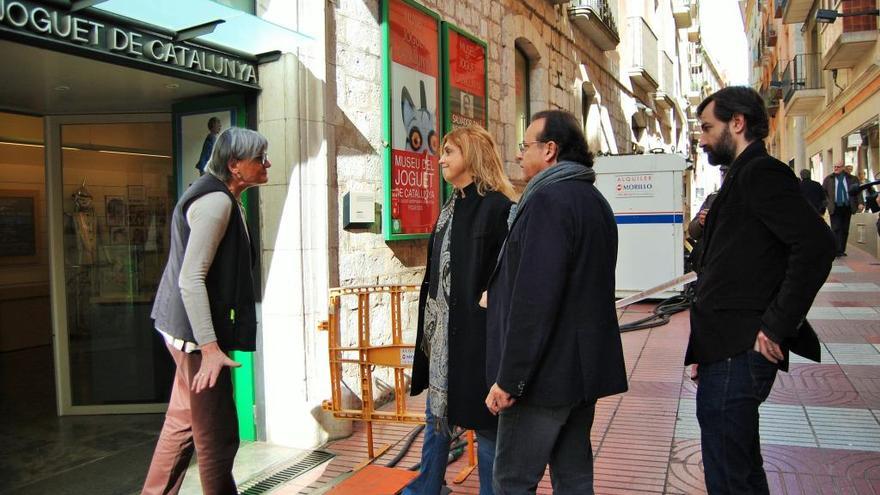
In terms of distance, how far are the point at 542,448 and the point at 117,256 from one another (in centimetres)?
439

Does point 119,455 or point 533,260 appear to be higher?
point 533,260

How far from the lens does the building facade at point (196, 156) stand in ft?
13.4

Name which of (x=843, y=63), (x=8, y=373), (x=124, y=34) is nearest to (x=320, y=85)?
(x=124, y=34)

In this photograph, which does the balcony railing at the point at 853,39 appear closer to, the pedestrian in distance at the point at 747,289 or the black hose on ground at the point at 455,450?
the black hose on ground at the point at 455,450

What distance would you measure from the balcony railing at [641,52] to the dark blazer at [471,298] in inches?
589

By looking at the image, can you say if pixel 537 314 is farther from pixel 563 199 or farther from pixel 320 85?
pixel 320 85

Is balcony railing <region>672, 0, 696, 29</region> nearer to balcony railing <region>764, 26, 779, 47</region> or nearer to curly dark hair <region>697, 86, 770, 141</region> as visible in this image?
balcony railing <region>764, 26, 779, 47</region>

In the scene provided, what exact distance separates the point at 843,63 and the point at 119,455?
1775 centimetres

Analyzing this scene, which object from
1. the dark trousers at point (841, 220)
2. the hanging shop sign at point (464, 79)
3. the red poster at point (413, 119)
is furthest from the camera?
the dark trousers at point (841, 220)

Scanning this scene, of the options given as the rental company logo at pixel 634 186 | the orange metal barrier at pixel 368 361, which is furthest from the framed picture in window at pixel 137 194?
the rental company logo at pixel 634 186

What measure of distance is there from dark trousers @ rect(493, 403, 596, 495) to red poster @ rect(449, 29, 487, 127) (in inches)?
197

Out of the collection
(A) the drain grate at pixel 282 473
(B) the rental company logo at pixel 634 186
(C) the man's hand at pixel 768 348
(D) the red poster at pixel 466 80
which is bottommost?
(A) the drain grate at pixel 282 473

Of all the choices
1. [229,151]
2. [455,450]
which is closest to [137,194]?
[229,151]

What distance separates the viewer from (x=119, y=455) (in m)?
4.67
